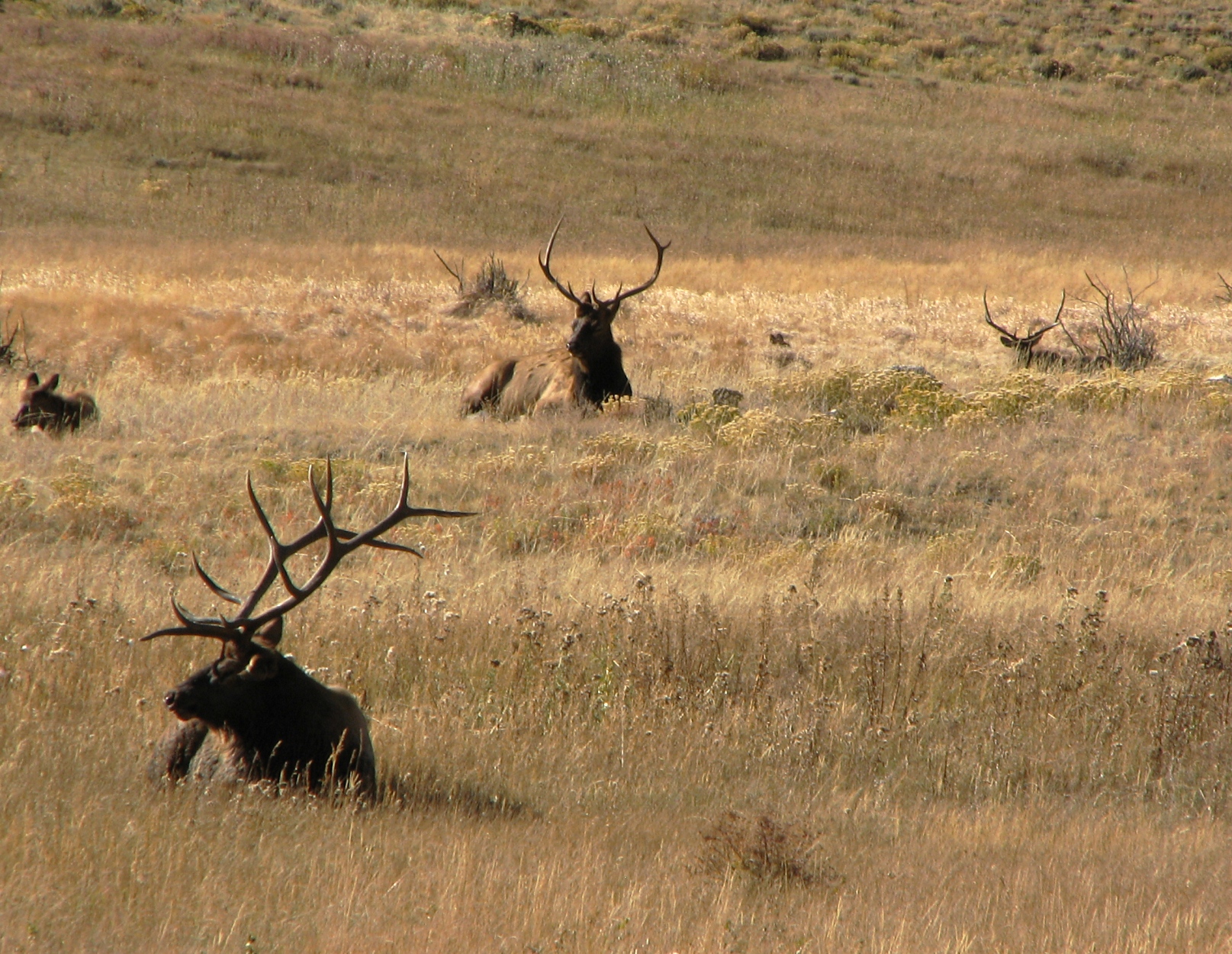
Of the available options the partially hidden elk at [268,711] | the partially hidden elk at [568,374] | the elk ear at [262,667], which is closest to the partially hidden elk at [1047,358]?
the partially hidden elk at [568,374]

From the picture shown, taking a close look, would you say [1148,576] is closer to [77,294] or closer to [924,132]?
[77,294]

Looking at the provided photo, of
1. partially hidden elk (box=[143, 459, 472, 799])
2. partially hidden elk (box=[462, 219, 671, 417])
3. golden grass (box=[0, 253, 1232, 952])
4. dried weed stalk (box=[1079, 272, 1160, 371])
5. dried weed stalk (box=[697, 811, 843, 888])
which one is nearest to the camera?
golden grass (box=[0, 253, 1232, 952])

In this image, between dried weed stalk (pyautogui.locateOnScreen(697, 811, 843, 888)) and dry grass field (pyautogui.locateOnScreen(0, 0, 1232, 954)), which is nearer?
dry grass field (pyautogui.locateOnScreen(0, 0, 1232, 954))

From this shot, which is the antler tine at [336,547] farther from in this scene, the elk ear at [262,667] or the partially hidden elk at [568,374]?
the partially hidden elk at [568,374]

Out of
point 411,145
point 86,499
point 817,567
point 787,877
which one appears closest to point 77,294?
point 86,499

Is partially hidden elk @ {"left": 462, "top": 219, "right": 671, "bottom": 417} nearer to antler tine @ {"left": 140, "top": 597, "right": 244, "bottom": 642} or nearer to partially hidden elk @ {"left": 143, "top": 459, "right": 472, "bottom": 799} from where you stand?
partially hidden elk @ {"left": 143, "top": 459, "right": 472, "bottom": 799}

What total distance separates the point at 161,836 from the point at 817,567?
18.9ft

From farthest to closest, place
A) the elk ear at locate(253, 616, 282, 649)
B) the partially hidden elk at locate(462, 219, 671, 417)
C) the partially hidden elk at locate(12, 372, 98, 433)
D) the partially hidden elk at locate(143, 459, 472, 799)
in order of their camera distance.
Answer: the partially hidden elk at locate(462, 219, 671, 417), the partially hidden elk at locate(12, 372, 98, 433), the elk ear at locate(253, 616, 282, 649), the partially hidden elk at locate(143, 459, 472, 799)

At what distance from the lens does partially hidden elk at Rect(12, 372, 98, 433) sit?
12.6m

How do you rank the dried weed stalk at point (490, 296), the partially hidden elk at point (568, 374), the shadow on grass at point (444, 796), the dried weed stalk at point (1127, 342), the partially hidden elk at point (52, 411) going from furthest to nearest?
the dried weed stalk at point (490, 296), the dried weed stalk at point (1127, 342), the partially hidden elk at point (568, 374), the partially hidden elk at point (52, 411), the shadow on grass at point (444, 796)

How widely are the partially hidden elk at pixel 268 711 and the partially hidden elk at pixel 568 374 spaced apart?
886 cm

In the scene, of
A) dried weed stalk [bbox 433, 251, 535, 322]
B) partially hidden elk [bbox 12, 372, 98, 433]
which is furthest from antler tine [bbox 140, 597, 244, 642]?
dried weed stalk [bbox 433, 251, 535, 322]

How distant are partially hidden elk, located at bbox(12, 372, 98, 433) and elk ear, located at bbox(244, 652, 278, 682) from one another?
8792 millimetres

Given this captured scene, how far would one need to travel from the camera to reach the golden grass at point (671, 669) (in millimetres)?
4043
